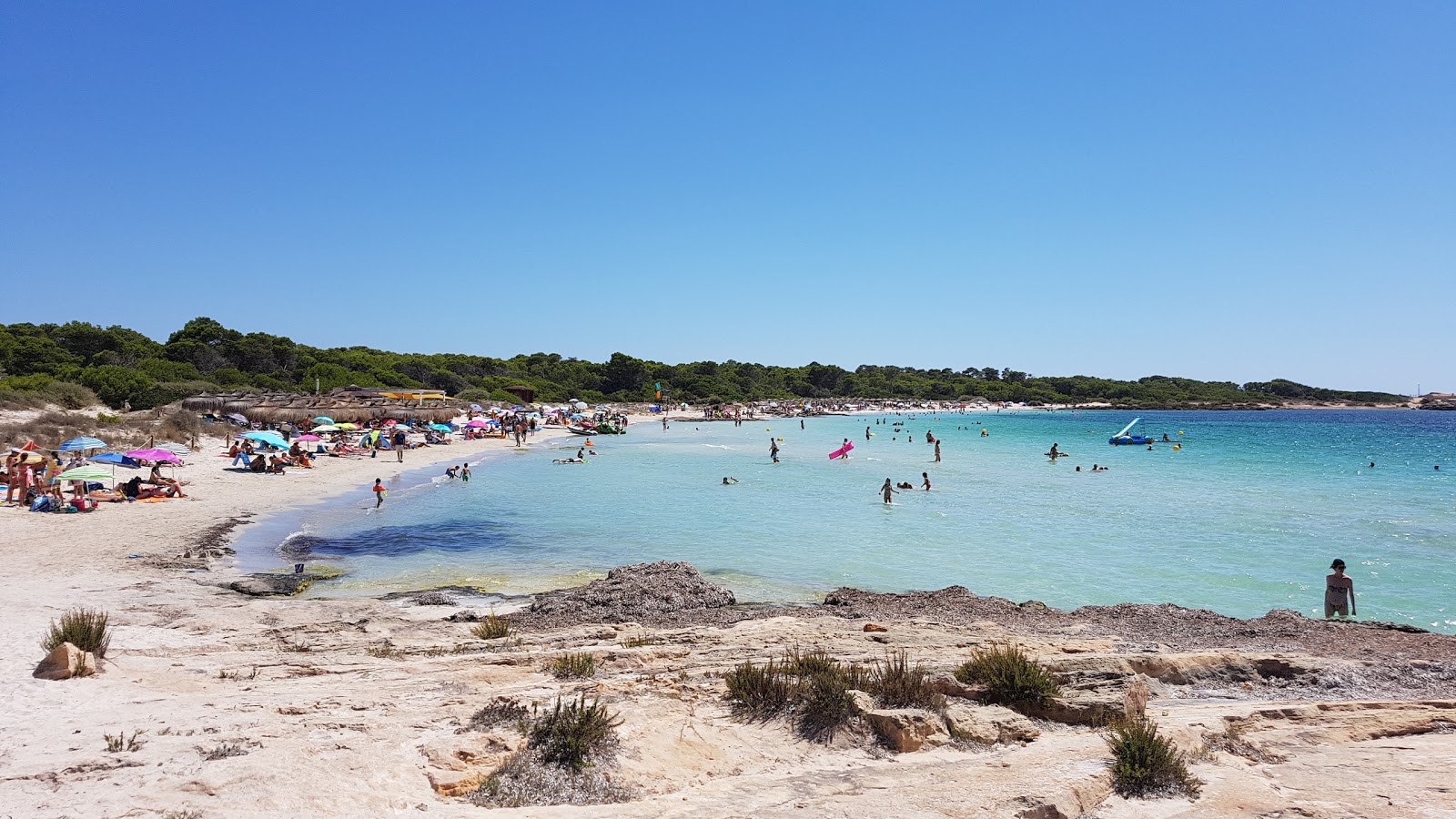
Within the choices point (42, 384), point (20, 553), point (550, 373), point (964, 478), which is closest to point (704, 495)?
point (964, 478)

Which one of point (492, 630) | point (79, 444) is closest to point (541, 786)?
point (492, 630)

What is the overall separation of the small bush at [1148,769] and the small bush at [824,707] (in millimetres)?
1868

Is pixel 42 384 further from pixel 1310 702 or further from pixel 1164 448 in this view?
pixel 1164 448

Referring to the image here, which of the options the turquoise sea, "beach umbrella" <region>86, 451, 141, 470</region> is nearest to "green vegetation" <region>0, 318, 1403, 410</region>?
"beach umbrella" <region>86, 451, 141, 470</region>

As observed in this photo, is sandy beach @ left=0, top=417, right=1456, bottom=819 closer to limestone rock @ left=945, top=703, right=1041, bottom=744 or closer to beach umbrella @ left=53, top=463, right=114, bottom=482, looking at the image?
limestone rock @ left=945, top=703, right=1041, bottom=744

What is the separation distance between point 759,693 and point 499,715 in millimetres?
2037

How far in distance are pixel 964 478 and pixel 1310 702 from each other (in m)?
26.3

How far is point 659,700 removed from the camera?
6.22 meters

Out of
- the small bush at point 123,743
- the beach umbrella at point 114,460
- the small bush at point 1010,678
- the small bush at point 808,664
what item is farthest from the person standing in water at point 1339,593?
the beach umbrella at point 114,460

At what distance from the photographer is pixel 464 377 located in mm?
86375

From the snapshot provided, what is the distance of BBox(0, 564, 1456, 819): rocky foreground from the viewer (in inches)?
183

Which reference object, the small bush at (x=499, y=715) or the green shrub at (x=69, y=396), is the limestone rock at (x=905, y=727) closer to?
the small bush at (x=499, y=715)

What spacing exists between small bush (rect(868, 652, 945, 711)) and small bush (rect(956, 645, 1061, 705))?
42 centimetres

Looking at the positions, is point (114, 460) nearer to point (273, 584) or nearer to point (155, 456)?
point (155, 456)
